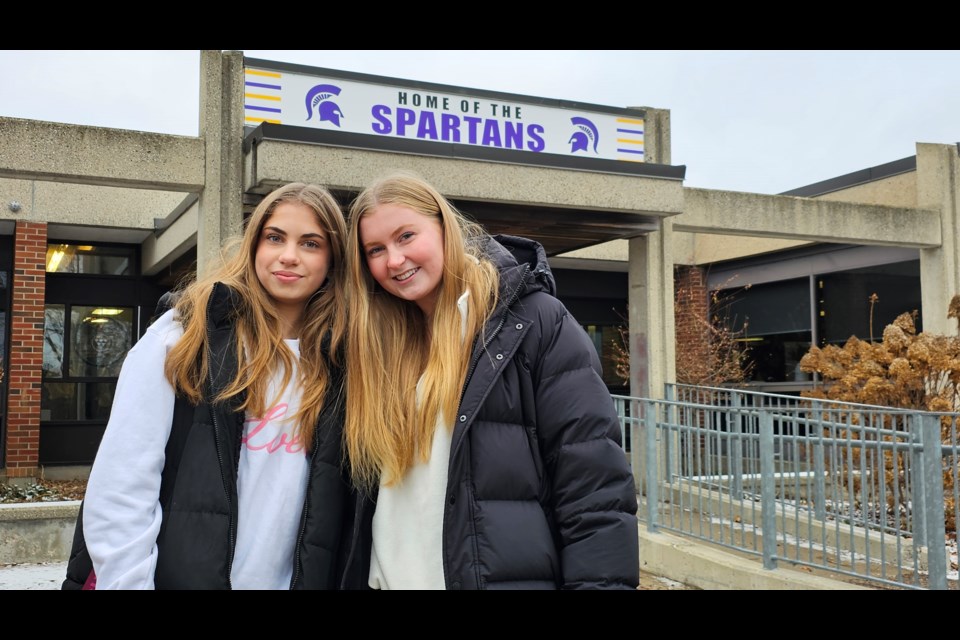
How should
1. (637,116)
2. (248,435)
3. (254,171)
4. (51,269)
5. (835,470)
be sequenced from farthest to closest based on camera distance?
(51,269), (637,116), (254,171), (835,470), (248,435)

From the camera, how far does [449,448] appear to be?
207 cm

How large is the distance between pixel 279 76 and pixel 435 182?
1929 mm

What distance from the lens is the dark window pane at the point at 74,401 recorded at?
40.6 feet

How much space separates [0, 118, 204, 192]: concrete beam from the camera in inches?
293

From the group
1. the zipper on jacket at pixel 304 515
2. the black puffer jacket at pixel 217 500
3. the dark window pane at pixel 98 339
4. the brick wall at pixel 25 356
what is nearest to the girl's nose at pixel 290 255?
the black puffer jacket at pixel 217 500

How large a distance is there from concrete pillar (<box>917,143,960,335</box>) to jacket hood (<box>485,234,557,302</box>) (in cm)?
1137

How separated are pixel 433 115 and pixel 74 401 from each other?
7.55 metres

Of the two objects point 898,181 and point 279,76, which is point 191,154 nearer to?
point 279,76

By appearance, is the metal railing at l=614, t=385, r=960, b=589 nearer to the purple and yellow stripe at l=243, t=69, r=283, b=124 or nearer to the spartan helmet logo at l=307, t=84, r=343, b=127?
the spartan helmet logo at l=307, t=84, r=343, b=127

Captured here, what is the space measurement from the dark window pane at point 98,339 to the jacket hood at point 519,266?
11.7 m

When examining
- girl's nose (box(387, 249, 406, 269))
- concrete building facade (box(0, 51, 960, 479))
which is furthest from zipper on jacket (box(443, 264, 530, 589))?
concrete building facade (box(0, 51, 960, 479))

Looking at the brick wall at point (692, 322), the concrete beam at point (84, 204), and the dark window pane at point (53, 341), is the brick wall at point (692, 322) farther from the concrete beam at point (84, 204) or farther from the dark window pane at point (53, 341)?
the dark window pane at point (53, 341)

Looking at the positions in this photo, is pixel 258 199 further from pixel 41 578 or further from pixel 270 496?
pixel 270 496
